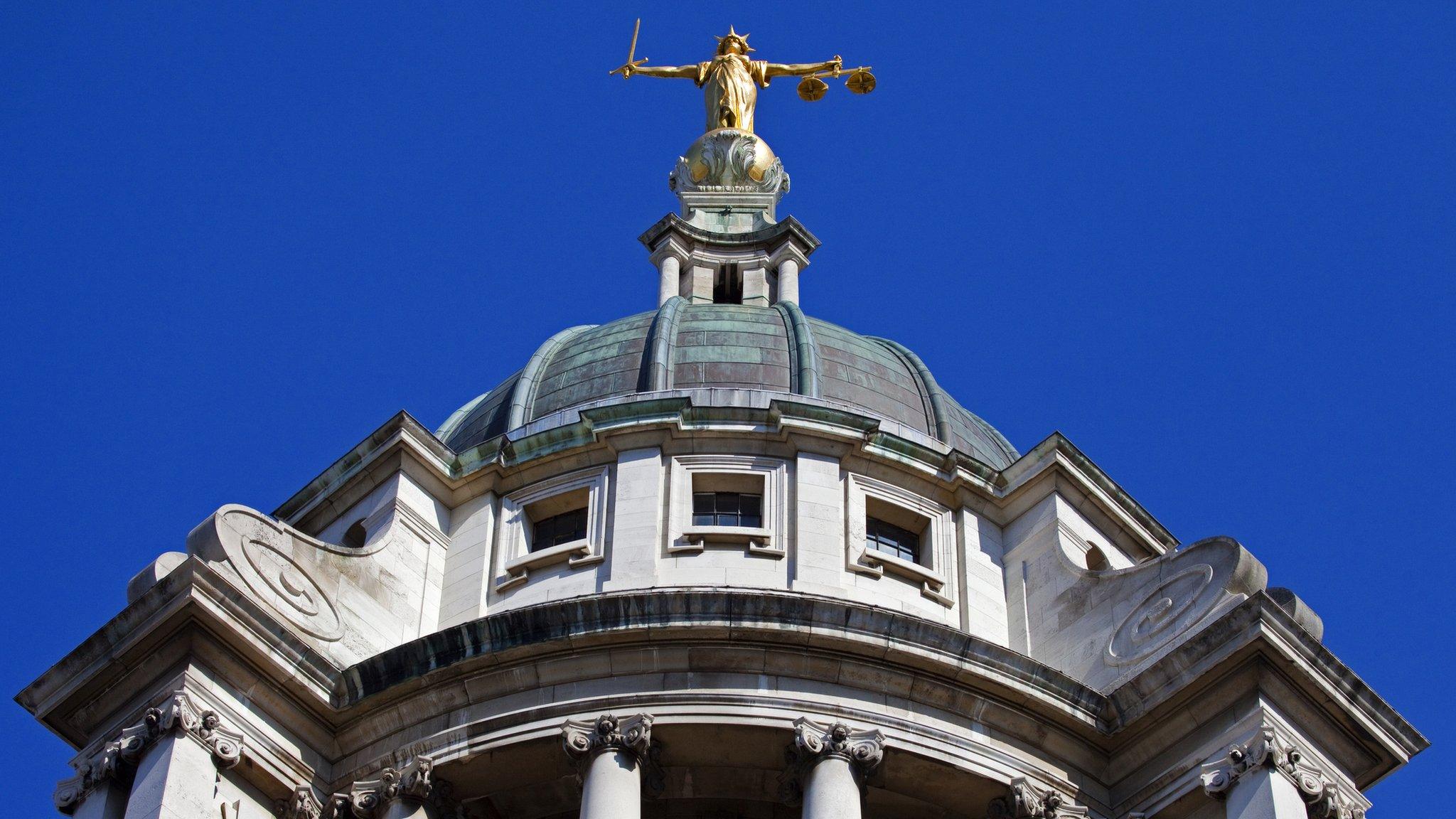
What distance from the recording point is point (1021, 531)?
149ft

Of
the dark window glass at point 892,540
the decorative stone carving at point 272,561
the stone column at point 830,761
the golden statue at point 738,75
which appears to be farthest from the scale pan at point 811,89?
the stone column at point 830,761

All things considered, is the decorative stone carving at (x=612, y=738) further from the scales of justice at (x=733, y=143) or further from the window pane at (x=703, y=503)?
the scales of justice at (x=733, y=143)

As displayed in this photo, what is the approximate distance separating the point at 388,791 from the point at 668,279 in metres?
18.1

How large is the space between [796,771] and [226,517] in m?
9.46

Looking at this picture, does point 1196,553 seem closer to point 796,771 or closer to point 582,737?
point 796,771

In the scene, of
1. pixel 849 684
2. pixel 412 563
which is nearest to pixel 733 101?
pixel 412 563

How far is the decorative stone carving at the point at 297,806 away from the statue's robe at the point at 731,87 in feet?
82.6

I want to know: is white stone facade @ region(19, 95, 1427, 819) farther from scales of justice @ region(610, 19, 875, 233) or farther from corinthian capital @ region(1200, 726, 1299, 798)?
scales of justice @ region(610, 19, 875, 233)

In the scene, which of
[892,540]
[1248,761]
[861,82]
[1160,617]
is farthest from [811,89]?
[1248,761]

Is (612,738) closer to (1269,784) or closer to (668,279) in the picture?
(1269,784)

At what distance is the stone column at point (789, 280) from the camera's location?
180 feet

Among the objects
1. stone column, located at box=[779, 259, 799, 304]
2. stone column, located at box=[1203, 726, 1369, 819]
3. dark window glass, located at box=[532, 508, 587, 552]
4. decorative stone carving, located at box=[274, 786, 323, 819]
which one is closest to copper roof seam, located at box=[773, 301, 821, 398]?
stone column, located at box=[779, 259, 799, 304]

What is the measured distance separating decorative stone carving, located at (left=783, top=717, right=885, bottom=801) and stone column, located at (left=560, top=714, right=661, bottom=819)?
6.91 ft

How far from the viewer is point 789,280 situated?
55156 millimetres
